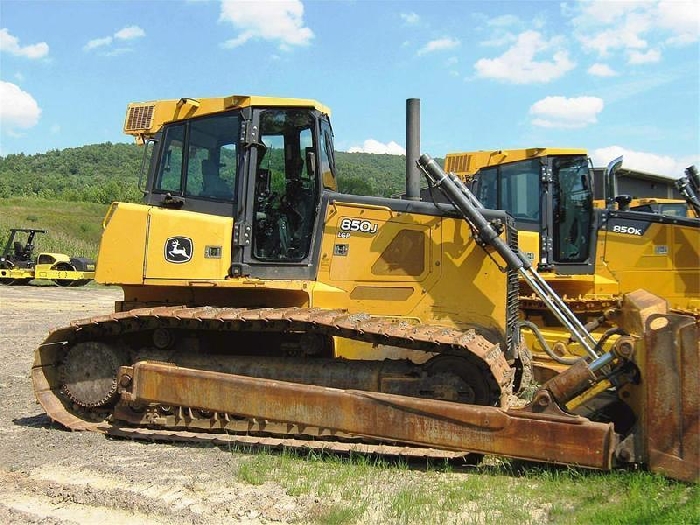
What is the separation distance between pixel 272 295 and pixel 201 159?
1529 mm

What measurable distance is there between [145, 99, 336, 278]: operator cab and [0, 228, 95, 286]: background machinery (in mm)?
24141

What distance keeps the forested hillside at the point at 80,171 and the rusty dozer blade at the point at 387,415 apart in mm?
53976

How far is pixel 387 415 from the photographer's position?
200 inches

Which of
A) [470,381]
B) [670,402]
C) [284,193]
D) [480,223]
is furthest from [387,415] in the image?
[284,193]

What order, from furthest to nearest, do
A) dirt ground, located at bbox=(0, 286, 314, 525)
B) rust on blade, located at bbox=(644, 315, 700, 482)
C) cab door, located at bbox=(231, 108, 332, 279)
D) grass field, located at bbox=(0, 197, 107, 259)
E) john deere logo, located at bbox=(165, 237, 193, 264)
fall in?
grass field, located at bbox=(0, 197, 107, 259)
cab door, located at bbox=(231, 108, 332, 279)
john deere logo, located at bbox=(165, 237, 193, 264)
dirt ground, located at bbox=(0, 286, 314, 525)
rust on blade, located at bbox=(644, 315, 700, 482)

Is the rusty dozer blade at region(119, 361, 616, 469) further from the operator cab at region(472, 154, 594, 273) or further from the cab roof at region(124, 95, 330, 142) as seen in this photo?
the operator cab at region(472, 154, 594, 273)

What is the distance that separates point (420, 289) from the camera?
6.46 m

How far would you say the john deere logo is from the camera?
21.2 ft

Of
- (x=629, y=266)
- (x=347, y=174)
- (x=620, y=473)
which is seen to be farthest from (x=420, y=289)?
(x=629, y=266)

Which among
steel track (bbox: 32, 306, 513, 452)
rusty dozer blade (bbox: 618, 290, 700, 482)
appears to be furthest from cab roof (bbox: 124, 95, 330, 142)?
rusty dozer blade (bbox: 618, 290, 700, 482)

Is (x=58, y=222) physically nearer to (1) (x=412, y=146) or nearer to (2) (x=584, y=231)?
(2) (x=584, y=231)

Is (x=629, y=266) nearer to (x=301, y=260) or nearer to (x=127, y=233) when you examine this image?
(x=301, y=260)

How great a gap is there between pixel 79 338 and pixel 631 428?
493cm

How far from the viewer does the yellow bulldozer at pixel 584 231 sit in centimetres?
1080
